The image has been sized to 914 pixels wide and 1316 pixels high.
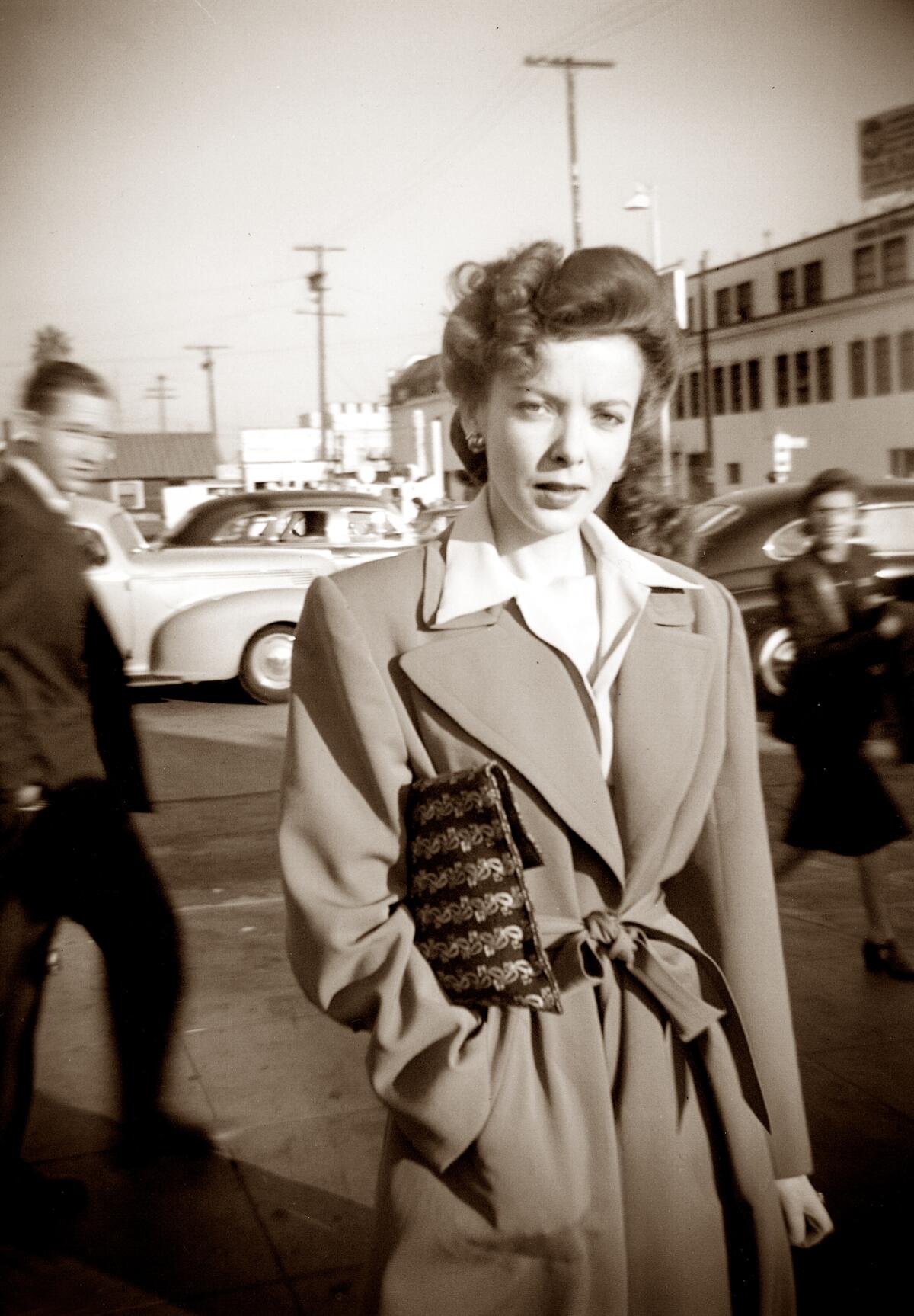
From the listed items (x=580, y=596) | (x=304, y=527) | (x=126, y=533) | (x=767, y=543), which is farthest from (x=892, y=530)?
(x=580, y=596)

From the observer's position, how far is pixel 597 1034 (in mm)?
1617

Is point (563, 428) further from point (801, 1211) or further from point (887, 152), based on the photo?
point (887, 152)

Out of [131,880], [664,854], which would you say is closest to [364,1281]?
[664,854]

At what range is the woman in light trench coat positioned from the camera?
1561 millimetres

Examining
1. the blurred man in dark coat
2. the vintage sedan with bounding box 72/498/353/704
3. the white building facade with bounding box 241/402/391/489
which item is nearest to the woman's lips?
the blurred man in dark coat

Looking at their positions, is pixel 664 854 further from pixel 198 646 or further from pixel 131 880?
pixel 198 646

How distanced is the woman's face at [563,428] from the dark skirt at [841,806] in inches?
128

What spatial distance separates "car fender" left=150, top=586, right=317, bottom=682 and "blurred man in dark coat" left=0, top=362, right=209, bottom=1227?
A: 7.40 m

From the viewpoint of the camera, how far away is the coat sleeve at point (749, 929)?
5.76 feet

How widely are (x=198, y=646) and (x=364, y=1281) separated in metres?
9.07

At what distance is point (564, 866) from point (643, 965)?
0.16 m

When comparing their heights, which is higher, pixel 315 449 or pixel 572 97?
pixel 315 449

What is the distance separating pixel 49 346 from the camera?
356 cm

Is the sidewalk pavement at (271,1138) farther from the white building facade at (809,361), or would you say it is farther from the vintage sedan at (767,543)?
the white building facade at (809,361)
